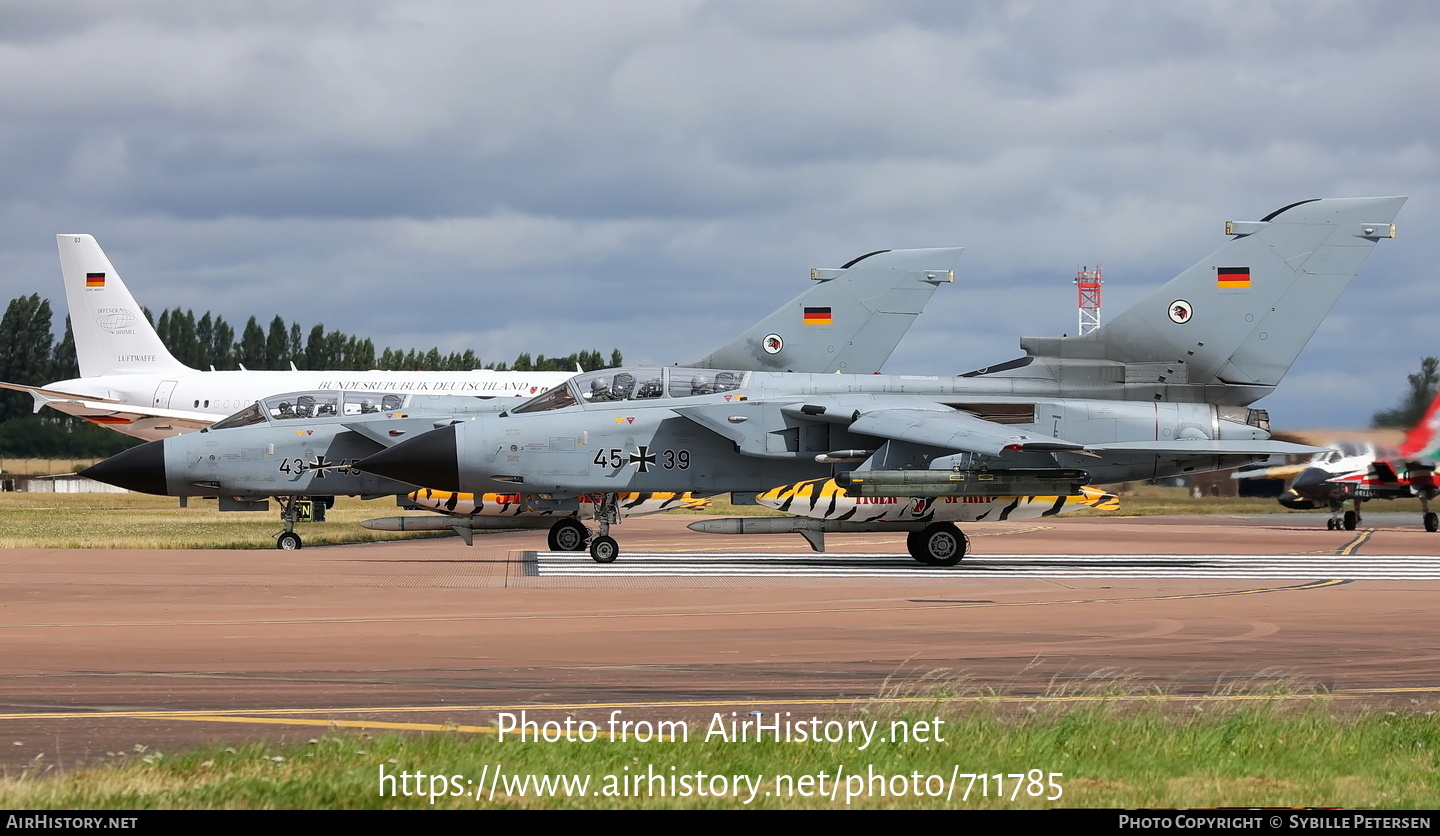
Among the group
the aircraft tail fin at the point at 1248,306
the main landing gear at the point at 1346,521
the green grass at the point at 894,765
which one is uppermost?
A: the aircraft tail fin at the point at 1248,306

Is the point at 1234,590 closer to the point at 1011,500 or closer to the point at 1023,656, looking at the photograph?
the point at 1011,500

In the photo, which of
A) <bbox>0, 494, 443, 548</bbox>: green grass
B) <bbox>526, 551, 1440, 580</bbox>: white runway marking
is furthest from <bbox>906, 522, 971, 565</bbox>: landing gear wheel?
Answer: <bbox>0, 494, 443, 548</bbox>: green grass

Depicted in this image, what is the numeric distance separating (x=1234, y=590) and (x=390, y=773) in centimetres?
1260

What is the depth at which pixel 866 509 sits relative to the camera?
19812 millimetres

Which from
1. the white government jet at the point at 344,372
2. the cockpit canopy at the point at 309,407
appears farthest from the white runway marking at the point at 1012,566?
the white government jet at the point at 344,372

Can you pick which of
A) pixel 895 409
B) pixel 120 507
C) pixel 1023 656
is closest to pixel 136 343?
pixel 120 507

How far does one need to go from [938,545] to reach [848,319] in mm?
9077

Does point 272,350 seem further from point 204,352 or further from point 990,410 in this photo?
point 990,410

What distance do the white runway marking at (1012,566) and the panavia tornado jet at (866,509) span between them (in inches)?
23.3

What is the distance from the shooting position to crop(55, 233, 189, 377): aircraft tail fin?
4322 cm

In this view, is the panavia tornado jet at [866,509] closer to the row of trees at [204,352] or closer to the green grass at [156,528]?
the green grass at [156,528]

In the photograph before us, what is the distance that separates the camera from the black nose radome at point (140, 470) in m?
23.3

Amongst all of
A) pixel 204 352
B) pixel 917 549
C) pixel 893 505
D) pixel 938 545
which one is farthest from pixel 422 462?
pixel 204 352

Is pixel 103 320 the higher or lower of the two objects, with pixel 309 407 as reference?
higher
